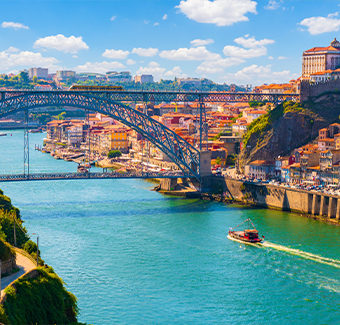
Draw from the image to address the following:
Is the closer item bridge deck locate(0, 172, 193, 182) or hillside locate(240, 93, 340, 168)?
bridge deck locate(0, 172, 193, 182)

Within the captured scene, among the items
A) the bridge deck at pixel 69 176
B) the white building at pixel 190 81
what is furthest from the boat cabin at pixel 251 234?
the white building at pixel 190 81

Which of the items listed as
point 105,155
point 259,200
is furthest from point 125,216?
point 105,155

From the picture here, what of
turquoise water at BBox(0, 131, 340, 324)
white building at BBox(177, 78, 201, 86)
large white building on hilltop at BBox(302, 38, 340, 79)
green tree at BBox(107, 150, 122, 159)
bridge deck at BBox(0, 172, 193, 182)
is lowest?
turquoise water at BBox(0, 131, 340, 324)

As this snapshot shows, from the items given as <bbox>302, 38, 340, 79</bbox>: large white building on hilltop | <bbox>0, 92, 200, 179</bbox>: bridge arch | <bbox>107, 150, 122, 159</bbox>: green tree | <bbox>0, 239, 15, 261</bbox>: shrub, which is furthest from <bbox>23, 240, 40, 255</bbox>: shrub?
<bbox>107, 150, 122, 159</bbox>: green tree

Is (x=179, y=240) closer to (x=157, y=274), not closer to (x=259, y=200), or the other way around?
(x=157, y=274)

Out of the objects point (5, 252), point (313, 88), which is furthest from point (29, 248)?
point (313, 88)

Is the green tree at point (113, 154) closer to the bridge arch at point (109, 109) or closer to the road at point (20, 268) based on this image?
the bridge arch at point (109, 109)

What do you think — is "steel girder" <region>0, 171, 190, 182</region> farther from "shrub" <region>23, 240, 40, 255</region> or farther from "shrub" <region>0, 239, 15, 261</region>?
"shrub" <region>0, 239, 15, 261</region>
